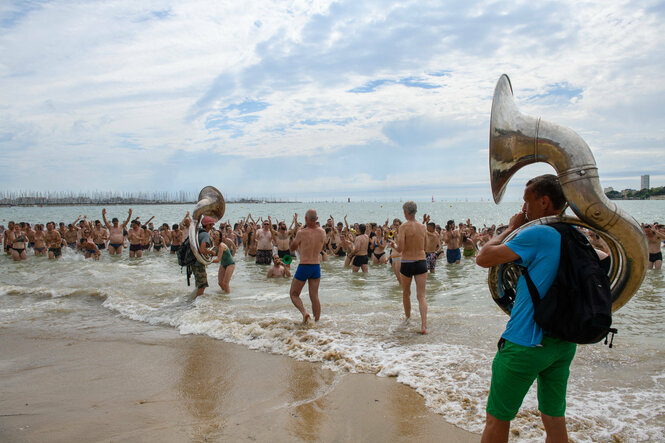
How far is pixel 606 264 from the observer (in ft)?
7.73

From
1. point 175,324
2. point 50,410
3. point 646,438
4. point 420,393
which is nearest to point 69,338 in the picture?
point 175,324

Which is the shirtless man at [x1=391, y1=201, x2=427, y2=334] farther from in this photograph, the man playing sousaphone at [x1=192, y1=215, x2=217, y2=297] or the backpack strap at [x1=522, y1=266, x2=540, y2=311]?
the backpack strap at [x1=522, y1=266, x2=540, y2=311]

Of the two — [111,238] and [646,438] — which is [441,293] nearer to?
[646,438]

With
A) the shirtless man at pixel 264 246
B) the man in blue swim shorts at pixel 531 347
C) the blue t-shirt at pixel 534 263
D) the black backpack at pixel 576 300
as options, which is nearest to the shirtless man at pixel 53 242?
the shirtless man at pixel 264 246

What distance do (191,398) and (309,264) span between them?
2786 mm

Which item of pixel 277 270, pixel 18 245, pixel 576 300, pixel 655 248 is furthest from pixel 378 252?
pixel 18 245

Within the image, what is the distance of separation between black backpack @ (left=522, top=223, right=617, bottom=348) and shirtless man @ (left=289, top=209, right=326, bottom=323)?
173 inches

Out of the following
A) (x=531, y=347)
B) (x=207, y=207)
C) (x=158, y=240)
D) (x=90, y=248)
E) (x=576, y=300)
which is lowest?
(x=90, y=248)

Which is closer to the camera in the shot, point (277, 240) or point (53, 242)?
point (277, 240)

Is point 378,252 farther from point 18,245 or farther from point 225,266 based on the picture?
point 18,245

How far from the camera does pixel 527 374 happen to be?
2107 mm

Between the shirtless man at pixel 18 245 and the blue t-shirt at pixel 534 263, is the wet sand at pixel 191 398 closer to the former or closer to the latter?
the blue t-shirt at pixel 534 263

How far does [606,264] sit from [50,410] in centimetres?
421

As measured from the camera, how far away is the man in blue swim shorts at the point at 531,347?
6.82 feet
